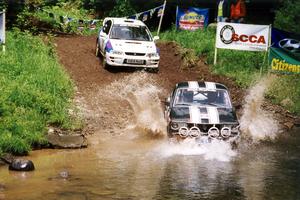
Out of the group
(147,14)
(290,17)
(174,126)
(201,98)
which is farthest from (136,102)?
(147,14)

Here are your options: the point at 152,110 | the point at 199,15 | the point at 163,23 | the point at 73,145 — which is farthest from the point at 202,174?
the point at 163,23

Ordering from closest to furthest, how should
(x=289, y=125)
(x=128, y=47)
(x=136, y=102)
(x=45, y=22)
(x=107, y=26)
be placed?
1. (x=289, y=125)
2. (x=136, y=102)
3. (x=128, y=47)
4. (x=107, y=26)
5. (x=45, y=22)

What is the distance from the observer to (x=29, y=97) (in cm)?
1584

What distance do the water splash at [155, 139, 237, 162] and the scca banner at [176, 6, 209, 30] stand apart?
13.8 meters

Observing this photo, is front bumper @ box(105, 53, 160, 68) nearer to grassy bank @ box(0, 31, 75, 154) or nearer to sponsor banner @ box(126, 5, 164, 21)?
grassy bank @ box(0, 31, 75, 154)

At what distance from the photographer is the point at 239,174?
12.6 m

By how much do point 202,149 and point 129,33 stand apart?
8327 mm

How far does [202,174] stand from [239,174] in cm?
81

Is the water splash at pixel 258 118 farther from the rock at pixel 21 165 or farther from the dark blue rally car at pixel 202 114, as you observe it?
the rock at pixel 21 165

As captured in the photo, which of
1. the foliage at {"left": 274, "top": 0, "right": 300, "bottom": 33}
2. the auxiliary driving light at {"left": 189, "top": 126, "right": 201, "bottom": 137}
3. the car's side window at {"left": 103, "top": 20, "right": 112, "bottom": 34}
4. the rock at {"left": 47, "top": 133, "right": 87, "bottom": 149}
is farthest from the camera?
the foliage at {"left": 274, "top": 0, "right": 300, "bottom": 33}

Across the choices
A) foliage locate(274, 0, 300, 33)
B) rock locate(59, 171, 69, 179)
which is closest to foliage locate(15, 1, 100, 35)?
foliage locate(274, 0, 300, 33)

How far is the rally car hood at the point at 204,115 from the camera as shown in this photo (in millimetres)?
14086

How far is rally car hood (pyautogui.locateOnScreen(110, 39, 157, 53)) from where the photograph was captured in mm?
20328

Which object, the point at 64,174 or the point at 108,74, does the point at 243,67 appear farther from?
the point at 64,174
